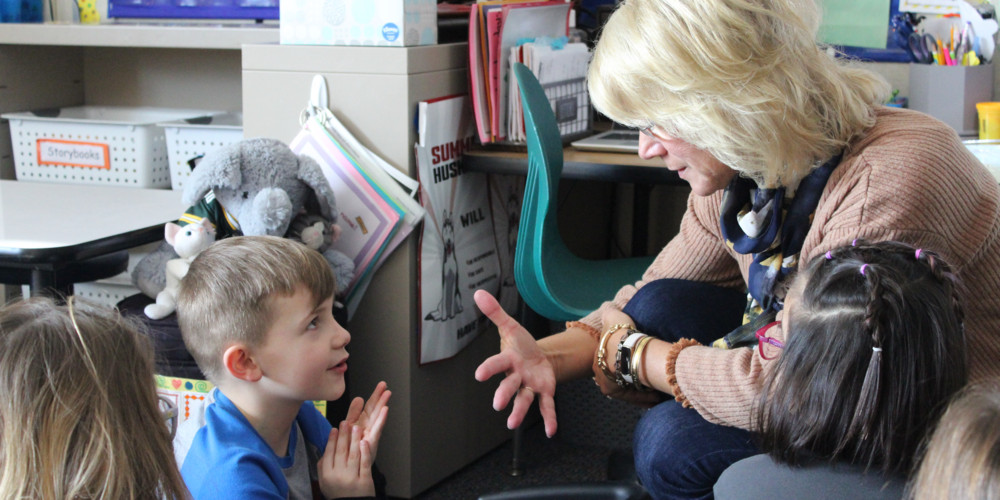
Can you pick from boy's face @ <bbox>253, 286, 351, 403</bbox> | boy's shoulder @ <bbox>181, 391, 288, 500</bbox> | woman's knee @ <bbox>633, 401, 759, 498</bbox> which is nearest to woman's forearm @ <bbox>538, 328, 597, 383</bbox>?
woman's knee @ <bbox>633, 401, 759, 498</bbox>

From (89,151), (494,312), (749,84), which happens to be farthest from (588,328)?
(89,151)

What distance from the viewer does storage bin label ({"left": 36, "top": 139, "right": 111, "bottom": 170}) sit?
236 cm

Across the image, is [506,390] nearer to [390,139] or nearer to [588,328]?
[588,328]

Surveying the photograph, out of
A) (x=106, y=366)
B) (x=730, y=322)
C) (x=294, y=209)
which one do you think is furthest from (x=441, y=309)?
(x=106, y=366)

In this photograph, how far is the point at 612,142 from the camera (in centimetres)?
208

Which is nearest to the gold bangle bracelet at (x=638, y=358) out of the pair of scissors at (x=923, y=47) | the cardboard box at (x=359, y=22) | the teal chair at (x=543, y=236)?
the teal chair at (x=543, y=236)

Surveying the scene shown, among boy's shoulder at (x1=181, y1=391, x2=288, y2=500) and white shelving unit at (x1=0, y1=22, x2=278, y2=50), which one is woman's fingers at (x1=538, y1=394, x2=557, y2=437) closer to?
boy's shoulder at (x1=181, y1=391, x2=288, y2=500)

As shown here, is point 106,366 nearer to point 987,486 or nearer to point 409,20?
point 987,486

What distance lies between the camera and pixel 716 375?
1.17 m

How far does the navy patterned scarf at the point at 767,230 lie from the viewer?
4.01ft

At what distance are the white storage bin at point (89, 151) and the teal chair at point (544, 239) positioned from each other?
1003 millimetres

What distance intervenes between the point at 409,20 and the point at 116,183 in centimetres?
95

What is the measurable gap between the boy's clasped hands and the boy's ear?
0.46 ft

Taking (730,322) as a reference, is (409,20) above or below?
above
